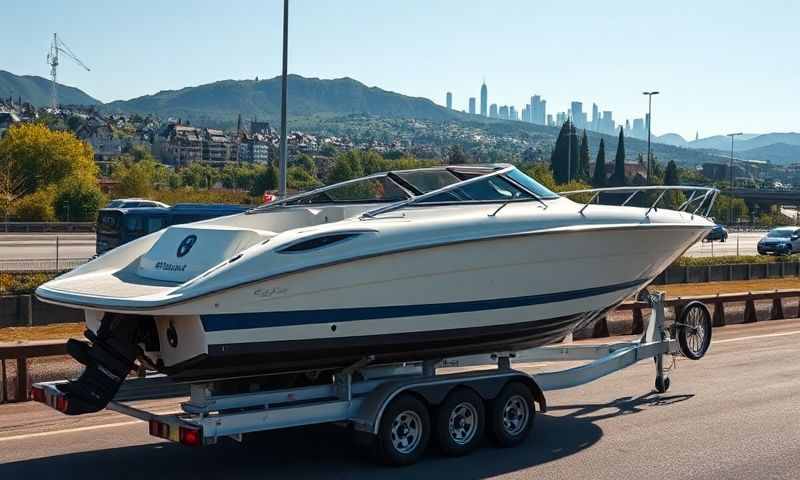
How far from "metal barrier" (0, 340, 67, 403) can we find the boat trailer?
2.72 meters

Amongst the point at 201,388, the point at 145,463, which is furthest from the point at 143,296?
the point at 145,463

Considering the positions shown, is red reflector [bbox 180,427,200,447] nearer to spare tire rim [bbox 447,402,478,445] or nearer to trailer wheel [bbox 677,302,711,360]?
spare tire rim [bbox 447,402,478,445]

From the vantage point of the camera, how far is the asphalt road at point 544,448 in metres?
8.98

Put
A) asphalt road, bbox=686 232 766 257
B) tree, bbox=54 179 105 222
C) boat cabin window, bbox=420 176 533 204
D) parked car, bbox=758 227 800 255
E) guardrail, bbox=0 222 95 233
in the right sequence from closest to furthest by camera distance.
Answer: boat cabin window, bbox=420 176 533 204
parked car, bbox=758 227 800 255
asphalt road, bbox=686 232 766 257
guardrail, bbox=0 222 95 233
tree, bbox=54 179 105 222

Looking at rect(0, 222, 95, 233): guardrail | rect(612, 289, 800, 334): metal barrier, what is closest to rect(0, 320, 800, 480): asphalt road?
rect(612, 289, 800, 334): metal barrier

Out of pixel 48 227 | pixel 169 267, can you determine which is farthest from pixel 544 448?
pixel 48 227

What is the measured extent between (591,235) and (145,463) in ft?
16.0

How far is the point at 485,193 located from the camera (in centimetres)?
1050

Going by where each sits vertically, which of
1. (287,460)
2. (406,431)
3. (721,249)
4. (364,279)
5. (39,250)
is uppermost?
(364,279)

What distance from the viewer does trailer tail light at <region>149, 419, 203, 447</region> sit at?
8117 millimetres

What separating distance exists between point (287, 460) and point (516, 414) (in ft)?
7.50

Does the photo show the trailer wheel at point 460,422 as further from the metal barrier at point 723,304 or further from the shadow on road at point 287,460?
the metal barrier at point 723,304

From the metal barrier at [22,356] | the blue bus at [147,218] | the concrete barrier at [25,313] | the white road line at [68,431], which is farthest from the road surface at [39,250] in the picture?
the white road line at [68,431]

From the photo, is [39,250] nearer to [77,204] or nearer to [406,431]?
[77,204]
